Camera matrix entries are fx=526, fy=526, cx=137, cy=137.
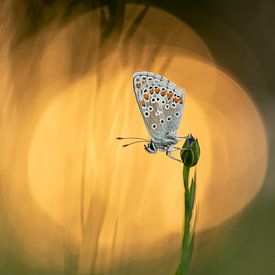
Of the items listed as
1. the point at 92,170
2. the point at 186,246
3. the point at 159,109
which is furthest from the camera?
the point at 159,109

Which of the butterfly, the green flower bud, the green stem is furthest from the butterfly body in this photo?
the green stem

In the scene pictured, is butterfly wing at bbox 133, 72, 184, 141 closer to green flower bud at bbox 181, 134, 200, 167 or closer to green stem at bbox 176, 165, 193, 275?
green flower bud at bbox 181, 134, 200, 167

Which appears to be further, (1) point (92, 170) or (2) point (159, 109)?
(2) point (159, 109)

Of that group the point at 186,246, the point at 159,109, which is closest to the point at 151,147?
the point at 159,109

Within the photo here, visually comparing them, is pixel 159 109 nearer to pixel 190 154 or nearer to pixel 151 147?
pixel 151 147

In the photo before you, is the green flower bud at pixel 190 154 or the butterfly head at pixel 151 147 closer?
the green flower bud at pixel 190 154

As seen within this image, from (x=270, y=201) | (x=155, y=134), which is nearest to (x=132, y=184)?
(x=155, y=134)

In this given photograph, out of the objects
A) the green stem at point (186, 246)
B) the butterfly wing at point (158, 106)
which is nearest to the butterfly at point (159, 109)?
the butterfly wing at point (158, 106)

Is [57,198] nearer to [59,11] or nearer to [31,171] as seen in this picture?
[31,171]

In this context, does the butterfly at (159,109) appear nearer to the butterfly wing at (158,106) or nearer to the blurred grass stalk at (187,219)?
the butterfly wing at (158,106)
